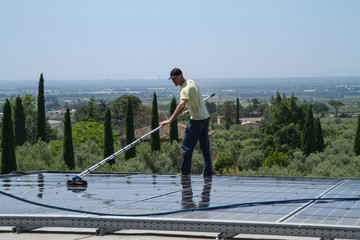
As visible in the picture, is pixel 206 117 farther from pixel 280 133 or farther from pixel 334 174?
pixel 280 133

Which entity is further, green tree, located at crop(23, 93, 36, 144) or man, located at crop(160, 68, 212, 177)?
green tree, located at crop(23, 93, 36, 144)

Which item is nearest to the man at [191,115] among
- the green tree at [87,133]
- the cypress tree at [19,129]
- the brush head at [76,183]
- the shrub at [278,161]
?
the brush head at [76,183]

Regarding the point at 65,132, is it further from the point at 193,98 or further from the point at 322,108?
the point at 322,108

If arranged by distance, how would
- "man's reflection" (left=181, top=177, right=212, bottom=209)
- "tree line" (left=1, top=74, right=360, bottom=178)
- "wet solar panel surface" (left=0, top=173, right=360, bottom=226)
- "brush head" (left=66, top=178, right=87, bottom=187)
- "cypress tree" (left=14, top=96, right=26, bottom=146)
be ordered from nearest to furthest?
"wet solar panel surface" (left=0, top=173, right=360, bottom=226) → "man's reflection" (left=181, top=177, right=212, bottom=209) → "brush head" (left=66, top=178, right=87, bottom=187) → "tree line" (left=1, top=74, right=360, bottom=178) → "cypress tree" (left=14, top=96, right=26, bottom=146)

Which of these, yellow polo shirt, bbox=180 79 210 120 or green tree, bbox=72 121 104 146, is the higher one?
yellow polo shirt, bbox=180 79 210 120

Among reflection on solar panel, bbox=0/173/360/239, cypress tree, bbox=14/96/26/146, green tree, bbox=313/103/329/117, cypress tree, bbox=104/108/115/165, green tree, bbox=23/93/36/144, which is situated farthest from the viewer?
green tree, bbox=313/103/329/117

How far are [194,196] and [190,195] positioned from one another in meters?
0.12

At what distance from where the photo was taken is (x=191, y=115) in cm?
988

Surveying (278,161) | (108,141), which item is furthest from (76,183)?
(278,161)

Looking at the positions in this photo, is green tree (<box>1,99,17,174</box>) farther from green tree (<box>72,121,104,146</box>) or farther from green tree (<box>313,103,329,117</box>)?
green tree (<box>313,103,329,117</box>)

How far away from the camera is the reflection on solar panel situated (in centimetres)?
563

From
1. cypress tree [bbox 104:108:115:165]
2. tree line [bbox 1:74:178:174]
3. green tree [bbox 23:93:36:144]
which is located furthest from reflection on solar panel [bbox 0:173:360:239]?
green tree [bbox 23:93:36:144]

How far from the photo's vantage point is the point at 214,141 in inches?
2936

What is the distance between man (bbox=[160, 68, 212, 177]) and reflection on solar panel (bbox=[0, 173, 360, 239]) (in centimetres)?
58
